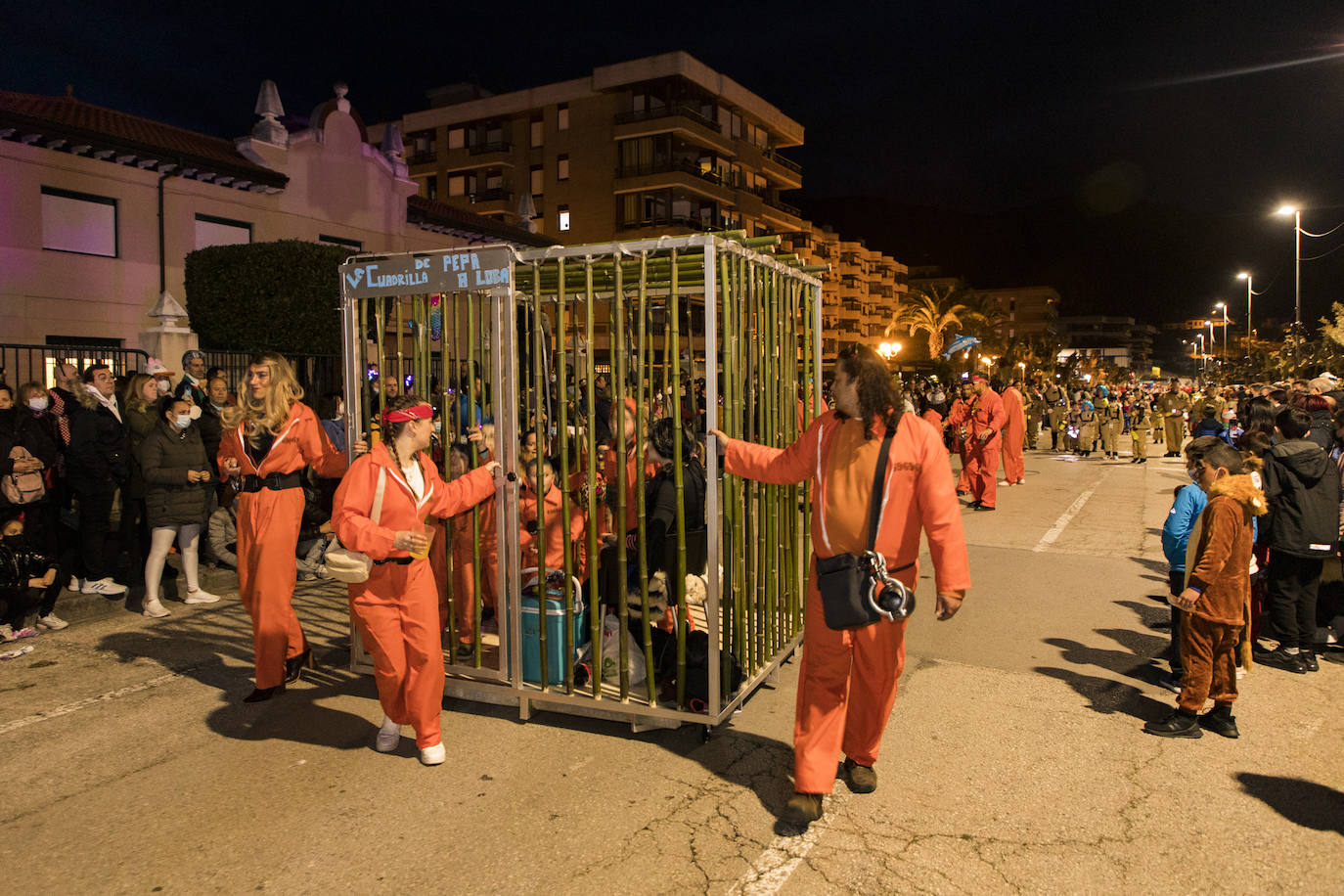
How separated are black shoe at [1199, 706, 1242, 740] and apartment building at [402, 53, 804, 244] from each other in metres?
43.1

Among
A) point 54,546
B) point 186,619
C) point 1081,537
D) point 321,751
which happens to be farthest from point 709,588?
point 1081,537

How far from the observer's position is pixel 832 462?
A: 3.90 m

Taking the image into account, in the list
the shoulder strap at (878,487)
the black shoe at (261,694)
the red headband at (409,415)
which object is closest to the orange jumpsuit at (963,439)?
the shoulder strap at (878,487)

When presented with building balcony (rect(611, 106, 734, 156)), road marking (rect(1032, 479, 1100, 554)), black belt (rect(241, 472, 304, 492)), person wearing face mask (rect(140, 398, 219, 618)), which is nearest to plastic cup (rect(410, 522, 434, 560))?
black belt (rect(241, 472, 304, 492))

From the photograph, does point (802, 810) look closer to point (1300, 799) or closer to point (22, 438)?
point (1300, 799)

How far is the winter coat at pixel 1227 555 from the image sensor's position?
14.7 feet

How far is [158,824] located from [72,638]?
3.51 meters

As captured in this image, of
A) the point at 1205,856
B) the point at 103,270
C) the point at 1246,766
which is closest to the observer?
the point at 1205,856

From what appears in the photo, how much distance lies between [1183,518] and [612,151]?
45.8 m

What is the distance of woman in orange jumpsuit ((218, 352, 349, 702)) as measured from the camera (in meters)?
5.14

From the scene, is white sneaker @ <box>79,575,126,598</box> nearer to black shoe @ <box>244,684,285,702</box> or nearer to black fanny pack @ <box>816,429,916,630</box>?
black shoe @ <box>244,684,285,702</box>

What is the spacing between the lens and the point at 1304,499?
582 centimetres

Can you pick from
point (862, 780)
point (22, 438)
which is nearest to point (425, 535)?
point (862, 780)

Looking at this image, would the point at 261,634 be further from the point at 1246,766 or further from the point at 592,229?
the point at 592,229
